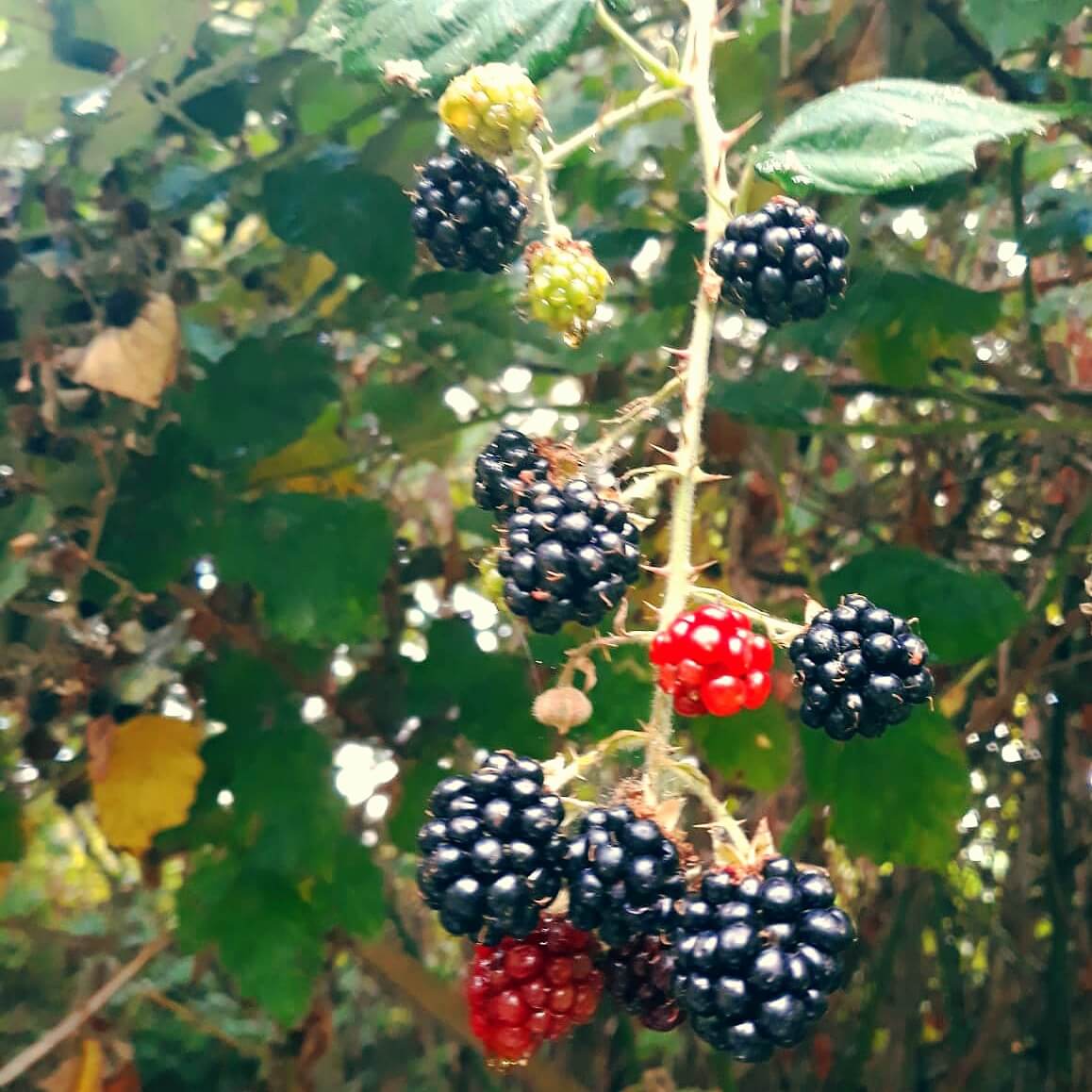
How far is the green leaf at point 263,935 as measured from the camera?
1142 mm

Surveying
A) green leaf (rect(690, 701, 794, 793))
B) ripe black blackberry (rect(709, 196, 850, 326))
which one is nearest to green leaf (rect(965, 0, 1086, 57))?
ripe black blackberry (rect(709, 196, 850, 326))

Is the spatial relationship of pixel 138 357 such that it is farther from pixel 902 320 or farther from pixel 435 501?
pixel 902 320

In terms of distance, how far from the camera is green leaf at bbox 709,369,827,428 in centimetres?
116

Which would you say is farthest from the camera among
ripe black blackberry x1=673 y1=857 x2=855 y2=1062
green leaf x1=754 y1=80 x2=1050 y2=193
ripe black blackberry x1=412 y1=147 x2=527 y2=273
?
ripe black blackberry x1=412 y1=147 x2=527 y2=273

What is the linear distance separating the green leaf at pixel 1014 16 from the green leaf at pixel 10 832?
1.36m

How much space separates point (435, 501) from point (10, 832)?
0.74 m

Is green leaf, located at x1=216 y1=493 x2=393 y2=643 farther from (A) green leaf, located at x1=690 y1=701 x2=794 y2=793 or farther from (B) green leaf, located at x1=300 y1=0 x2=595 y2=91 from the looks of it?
(B) green leaf, located at x1=300 y1=0 x2=595 y2=91

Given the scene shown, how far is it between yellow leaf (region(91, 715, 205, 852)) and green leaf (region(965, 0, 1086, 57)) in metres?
1.17

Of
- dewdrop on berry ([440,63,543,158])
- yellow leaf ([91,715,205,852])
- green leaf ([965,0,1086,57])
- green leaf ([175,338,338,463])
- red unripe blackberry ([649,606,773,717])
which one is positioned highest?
green leaf ([965,0,1086,57])

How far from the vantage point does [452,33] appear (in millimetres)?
750

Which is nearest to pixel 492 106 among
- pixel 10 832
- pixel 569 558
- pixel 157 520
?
pixel 569 558

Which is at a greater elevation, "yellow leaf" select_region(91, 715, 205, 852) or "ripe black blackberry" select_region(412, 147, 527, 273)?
"ripe black blackberry" select_region(412, 147, 527, 273)

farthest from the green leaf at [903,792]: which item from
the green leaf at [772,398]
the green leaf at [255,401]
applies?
the green leaf at [255,401]

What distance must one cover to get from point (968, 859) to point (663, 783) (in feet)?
3.92
